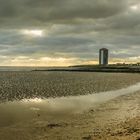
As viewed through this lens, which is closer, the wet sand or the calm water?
the wet sand

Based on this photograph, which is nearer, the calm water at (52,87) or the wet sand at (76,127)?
the wet sand at (76,127)

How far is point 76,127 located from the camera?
76.1 feet

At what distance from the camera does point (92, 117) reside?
27.7 m

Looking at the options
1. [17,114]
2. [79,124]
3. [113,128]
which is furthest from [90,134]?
[17,114]

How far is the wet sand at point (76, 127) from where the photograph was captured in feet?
65.5

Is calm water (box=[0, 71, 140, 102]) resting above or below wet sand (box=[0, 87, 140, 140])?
above

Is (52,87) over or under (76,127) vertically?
over

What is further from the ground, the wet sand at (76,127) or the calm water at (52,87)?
the calm water at (52,87)

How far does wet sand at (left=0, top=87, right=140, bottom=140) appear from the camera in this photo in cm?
1998

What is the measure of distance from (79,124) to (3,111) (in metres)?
9.59

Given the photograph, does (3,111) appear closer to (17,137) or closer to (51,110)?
(51,110)

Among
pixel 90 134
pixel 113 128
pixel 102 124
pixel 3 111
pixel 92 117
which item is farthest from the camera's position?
pixel 3 111

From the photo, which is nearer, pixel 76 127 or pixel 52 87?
pixel 76 127

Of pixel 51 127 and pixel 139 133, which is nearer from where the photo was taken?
pixel 139 133
